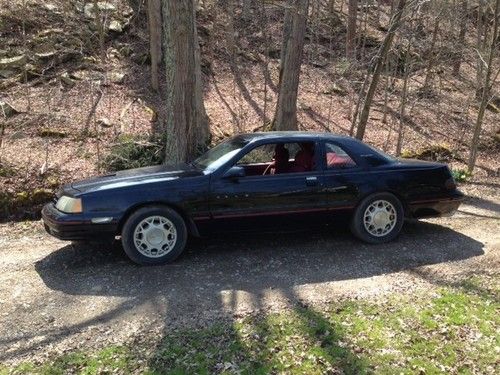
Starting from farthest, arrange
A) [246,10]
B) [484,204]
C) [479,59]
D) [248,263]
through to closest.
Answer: [246,10] → [479,59] → [484,204] → [248,263]

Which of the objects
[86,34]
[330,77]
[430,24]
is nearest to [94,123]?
[86,34]

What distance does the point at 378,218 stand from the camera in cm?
643

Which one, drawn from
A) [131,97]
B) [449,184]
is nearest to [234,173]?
[449,184]

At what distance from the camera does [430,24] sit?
21.9 metres

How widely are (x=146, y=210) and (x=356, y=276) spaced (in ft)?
8.40

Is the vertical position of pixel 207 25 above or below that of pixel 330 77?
above

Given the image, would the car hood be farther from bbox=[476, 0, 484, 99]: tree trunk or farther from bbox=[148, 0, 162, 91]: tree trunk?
bbox=[476, 0, 484, 99]: tree trunk

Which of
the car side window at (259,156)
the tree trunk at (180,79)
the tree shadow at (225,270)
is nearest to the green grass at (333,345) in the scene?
the tree shadow at (225,270)

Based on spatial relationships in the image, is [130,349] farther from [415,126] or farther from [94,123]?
[415,126]

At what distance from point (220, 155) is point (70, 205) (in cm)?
196

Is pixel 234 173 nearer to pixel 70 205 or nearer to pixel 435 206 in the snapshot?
pixel 70 205

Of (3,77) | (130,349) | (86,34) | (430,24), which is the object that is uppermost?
(430,24)

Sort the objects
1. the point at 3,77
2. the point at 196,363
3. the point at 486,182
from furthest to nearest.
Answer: the point at 3,77
the point at 486,182
the point at 196,363

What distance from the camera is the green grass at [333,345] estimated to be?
391cm
